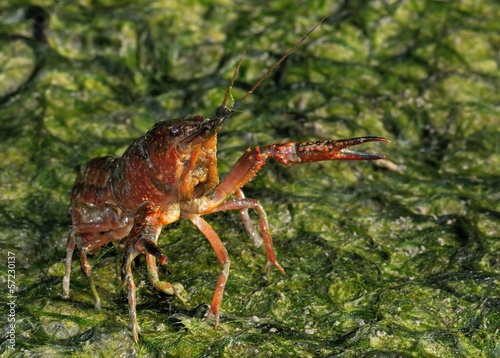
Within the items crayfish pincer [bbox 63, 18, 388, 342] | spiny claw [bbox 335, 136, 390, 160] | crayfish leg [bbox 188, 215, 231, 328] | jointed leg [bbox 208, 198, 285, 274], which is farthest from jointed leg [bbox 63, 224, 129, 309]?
spiny claw [bbox 335, 136, 390, 160]

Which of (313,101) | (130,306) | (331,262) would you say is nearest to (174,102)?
(313,101)

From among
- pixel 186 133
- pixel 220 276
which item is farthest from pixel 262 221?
pixel 186 133

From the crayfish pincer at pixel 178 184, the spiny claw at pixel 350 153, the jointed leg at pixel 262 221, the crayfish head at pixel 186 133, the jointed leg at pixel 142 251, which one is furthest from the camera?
the jointed leg at pixel 262 221

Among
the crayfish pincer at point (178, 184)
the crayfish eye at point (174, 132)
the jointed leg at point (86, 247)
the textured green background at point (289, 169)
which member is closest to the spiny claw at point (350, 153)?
the crayfish pincer at point (178, 184)

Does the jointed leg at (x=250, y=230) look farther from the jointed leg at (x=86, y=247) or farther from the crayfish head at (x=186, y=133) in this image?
the jointed leg at (x=86, y=247)

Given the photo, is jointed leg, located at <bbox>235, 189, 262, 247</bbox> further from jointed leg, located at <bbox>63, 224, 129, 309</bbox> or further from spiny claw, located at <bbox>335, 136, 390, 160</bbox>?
spiny claw, located at <bbox>335, 136, 390, 160</bbox>

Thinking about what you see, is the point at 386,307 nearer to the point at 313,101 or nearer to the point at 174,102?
the point at 313,101
